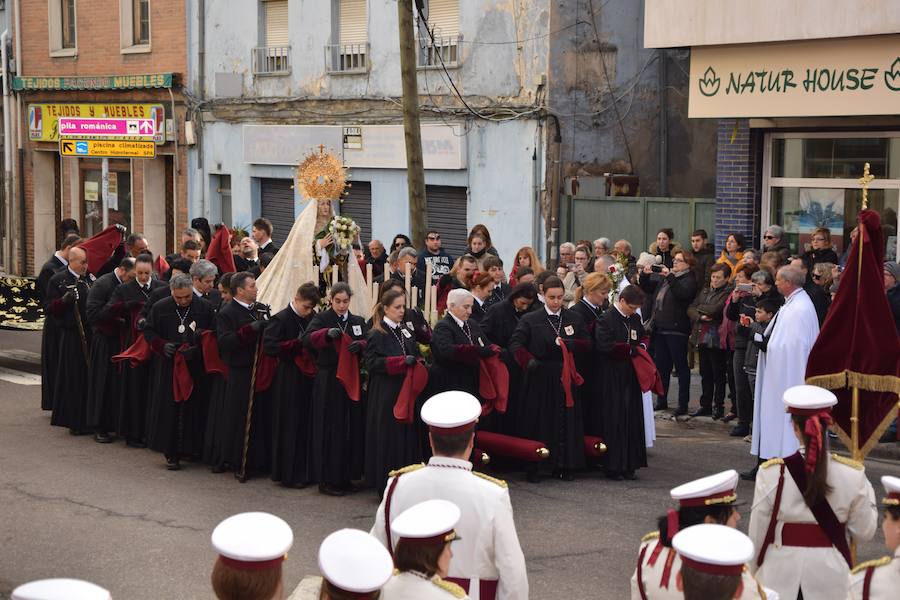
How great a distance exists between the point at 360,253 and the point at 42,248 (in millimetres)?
18399

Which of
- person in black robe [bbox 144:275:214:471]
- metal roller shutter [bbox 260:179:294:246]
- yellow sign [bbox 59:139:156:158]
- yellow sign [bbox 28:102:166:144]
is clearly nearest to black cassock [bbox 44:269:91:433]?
person in black robe [bbox 144:275:214:471]

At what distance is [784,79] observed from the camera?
16734mm

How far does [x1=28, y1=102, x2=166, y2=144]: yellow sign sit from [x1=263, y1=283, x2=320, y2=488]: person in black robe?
54.0 feet

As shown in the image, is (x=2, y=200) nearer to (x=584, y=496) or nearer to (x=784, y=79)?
(x=784, y=79)

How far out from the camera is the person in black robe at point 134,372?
13.0 m

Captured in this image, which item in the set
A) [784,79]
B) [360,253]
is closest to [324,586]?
[360,253]

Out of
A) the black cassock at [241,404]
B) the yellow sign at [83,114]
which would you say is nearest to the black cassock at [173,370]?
the black cassock at [241,404]

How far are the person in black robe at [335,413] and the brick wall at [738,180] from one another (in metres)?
8.05

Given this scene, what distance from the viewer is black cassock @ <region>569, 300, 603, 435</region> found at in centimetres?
1184

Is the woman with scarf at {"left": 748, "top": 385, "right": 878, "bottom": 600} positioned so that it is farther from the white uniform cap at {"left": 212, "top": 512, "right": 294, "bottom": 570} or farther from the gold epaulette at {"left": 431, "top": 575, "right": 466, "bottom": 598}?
the white uniform cap at {"left": 212, "top": 512, "right": 294, "bottom": 570}

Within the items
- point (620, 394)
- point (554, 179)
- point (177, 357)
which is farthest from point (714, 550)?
point (554, 179)

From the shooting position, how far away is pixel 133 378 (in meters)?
13.1

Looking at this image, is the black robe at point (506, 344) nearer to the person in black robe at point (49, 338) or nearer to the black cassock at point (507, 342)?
the black cassock at point (507, 342)

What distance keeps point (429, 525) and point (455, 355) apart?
21.2 feet
